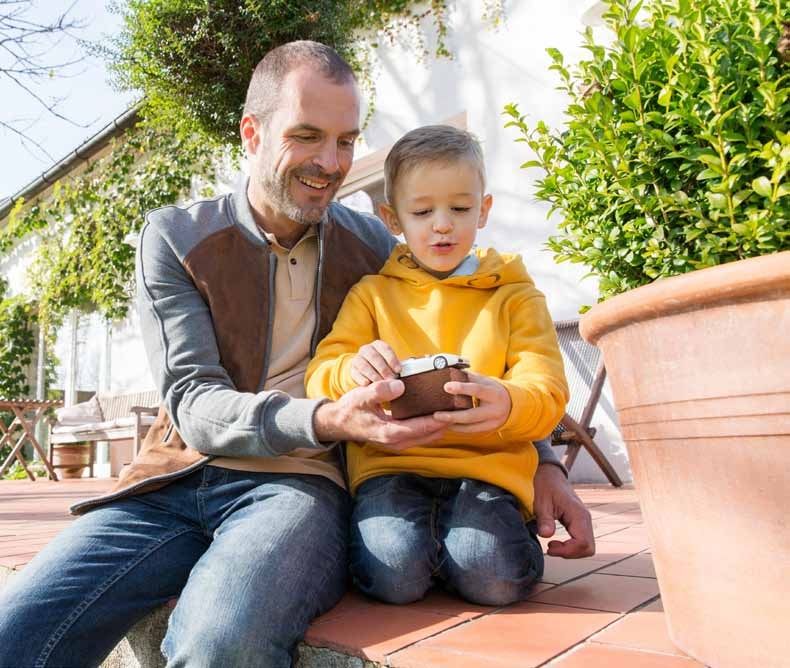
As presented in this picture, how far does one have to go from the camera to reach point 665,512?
1.15m

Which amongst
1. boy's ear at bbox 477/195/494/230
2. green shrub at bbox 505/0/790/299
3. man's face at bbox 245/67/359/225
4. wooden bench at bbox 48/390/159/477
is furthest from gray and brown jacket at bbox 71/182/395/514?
wooden bench at bbox 48/390/159/477

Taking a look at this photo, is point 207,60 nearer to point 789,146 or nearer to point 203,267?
point 203,267

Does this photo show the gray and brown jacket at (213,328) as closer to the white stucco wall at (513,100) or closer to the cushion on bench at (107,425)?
the white stucco wall at (513,100)

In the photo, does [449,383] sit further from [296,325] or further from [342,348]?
[296,325]

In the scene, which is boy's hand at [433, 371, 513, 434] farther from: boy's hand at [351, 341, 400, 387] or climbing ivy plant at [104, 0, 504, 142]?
climbing ivy plant at [104, 0, 504, 142]

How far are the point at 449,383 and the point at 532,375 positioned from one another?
308 mm

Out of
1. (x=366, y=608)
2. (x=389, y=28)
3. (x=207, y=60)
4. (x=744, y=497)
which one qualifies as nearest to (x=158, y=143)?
(x=389, y=28)

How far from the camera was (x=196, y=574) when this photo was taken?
4.54 feet

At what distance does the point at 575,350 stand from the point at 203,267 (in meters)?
3.48

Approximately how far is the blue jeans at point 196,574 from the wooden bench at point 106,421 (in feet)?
15.1

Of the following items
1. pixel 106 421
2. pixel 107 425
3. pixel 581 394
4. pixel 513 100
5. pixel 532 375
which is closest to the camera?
pixel 532 375

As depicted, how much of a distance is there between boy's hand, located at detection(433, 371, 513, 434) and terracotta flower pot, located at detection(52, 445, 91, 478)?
874 centimetres

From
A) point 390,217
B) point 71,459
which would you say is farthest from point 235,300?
point 71,459

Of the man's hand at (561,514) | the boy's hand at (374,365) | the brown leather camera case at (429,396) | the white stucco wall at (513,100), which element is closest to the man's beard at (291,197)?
the boy's hand at (374,365)
